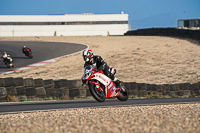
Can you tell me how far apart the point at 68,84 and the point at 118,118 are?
258 inches

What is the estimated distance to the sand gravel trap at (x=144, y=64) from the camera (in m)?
21.0

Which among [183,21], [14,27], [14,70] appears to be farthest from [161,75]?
[14,27]

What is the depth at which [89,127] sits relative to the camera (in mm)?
6211

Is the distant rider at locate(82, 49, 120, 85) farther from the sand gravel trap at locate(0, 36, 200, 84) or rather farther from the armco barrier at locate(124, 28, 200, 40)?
the armco barrier at locate(124, 28, 200, 40)

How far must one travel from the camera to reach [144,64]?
993 inches

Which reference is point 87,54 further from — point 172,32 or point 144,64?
point 172,32

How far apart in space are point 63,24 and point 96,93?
7183 centimetres

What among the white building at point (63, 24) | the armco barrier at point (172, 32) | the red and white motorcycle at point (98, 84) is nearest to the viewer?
the red and white motorcycle at point (98, 84)

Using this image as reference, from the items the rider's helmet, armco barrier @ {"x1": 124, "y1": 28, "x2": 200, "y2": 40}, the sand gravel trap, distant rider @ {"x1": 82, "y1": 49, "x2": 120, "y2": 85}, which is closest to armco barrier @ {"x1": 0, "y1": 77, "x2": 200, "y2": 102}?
distant rider @ {"x1": 82, "y1": 49, "x2": 120, "y2": 85}

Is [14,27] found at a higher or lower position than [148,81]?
higher

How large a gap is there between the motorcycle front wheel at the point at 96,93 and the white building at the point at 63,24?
229ft

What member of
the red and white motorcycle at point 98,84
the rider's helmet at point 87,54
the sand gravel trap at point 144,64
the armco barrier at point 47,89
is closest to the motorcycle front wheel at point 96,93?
the red and white motorcycle at point 98,84

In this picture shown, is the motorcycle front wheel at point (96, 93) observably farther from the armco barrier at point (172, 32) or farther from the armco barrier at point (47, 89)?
the armco barrier at point (172, 32)

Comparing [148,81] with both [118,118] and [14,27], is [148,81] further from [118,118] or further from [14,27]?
[14,27]
